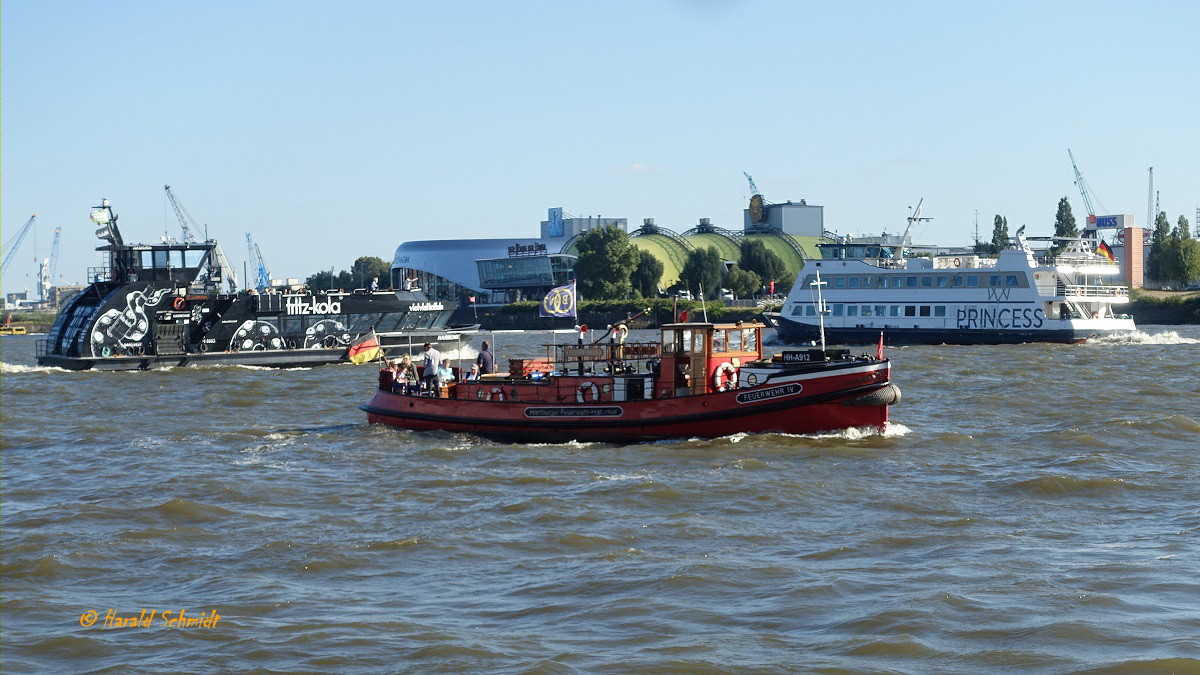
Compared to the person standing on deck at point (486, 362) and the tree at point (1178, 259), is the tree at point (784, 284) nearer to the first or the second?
the tree at point (1178, 259)

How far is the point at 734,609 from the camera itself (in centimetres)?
1495

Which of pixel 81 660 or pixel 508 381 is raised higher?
pixel 508 381

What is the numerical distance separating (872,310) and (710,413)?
5282cm

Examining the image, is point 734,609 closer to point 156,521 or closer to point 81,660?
point 81,660

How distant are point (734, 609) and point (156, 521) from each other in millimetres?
11077

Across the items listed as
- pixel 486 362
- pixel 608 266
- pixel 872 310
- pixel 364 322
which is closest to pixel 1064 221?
pixel 608 266

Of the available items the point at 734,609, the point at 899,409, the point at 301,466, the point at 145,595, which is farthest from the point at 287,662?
the point at 899,409

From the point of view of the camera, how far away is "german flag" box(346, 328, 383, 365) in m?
64.6

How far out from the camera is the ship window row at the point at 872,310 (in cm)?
7544

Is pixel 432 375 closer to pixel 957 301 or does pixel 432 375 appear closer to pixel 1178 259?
pixel 957 301

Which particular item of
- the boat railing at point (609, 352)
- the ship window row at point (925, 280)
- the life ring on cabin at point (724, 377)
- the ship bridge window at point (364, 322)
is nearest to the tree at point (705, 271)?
the ship window row at point (925, 280)

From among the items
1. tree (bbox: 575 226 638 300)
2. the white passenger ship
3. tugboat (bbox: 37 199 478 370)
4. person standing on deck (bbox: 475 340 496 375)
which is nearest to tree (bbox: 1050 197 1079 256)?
tree (bbox: 575 226 638 300)

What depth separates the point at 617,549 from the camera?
18.3 m

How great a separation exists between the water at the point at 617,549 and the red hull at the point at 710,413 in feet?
1.46
